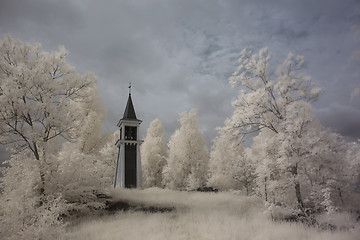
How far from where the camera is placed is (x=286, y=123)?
37.8 ft

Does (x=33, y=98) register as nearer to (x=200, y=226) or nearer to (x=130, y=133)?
(x=200, y=226)

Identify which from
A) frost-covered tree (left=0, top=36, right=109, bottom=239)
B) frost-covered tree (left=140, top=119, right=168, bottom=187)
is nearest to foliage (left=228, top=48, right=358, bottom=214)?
frost-covered tree (left=0, top=36, right=109, bottom=239)

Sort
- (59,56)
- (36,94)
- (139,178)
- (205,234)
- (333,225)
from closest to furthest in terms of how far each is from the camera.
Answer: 1. (205,234)
2. (333,225)
3. (36,94)
4. (59,56)
5. (139,178)

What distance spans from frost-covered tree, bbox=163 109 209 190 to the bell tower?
4324 mm

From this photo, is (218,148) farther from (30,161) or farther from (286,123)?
(30,161)

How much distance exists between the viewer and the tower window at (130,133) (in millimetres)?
26812

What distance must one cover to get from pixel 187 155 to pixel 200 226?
1698 centimetres

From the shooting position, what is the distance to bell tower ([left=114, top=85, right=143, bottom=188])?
25.1m

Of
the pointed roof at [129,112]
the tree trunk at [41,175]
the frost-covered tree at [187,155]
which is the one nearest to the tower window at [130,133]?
the pointed roof at [129,112]

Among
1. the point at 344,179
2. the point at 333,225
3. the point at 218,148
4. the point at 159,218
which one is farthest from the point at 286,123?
the point at 218,148

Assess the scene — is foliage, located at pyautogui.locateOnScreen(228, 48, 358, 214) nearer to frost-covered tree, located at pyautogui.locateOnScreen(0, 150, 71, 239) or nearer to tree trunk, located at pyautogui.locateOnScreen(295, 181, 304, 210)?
tree trunk, located at pyautogui.locateOnScreen(295, 181, 304, 210)

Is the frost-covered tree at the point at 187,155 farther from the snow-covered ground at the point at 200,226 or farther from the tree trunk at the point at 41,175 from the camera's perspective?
the tree trunk at the point at 41,175

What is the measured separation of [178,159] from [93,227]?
17.5 m

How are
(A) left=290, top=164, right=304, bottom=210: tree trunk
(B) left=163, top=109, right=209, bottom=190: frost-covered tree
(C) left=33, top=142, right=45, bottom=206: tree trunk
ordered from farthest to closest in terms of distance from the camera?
(B) left=163, top=109, right=209, bottom=190: frost-covered tree → (C) left=33, top=142, right=45, bottom=206: tree trunk → (A) left=290, top=164, right=304, bottom=210: tree trunk
